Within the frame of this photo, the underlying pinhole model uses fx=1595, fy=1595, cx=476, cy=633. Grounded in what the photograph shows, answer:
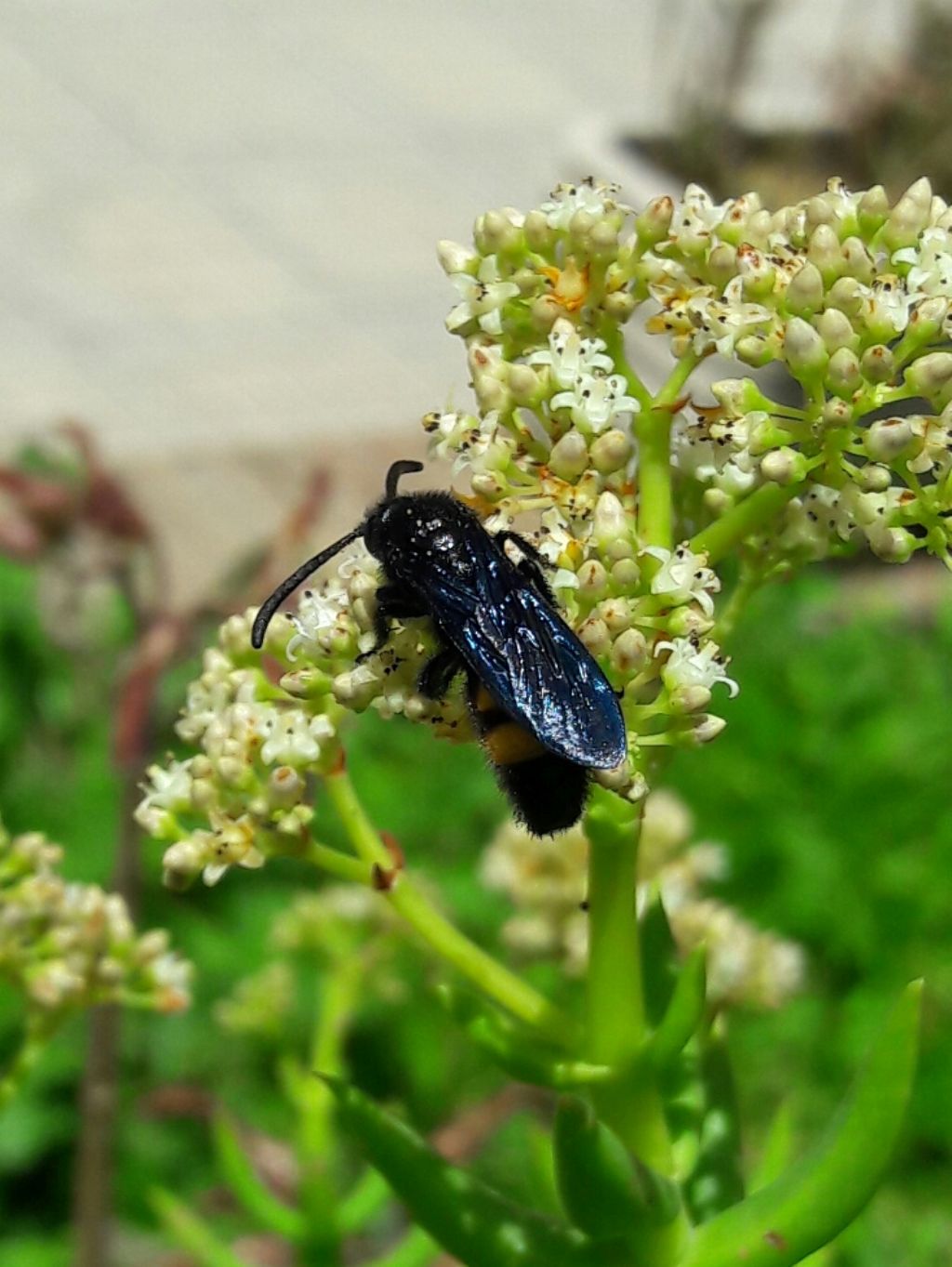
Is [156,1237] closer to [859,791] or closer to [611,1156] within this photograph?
[859,791]

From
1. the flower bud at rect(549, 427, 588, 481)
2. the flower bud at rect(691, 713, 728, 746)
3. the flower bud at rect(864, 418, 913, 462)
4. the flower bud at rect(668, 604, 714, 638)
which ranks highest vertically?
the flower bud at rect(549, 427, 588, 481)

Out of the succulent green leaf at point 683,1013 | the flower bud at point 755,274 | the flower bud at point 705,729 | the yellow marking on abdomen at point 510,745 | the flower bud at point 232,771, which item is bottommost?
the succulent green leaf at point 683,1013

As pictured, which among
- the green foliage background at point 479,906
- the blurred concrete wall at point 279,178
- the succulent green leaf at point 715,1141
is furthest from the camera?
the blurred concrete wall at point 279,178

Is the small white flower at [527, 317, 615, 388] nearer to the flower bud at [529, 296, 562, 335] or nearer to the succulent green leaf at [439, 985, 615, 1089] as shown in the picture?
the flower bud at [529, 296, 562, 335]

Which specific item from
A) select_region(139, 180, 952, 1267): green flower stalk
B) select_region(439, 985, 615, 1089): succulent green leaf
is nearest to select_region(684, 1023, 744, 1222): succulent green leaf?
select_region(139, 180, 952, 1267): green flower stalk

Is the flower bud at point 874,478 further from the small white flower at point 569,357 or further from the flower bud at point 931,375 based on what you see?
the small white flower at point 569,357

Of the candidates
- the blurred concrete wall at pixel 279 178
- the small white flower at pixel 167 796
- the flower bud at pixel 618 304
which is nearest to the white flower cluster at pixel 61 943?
the small white flower at pixel 167 796

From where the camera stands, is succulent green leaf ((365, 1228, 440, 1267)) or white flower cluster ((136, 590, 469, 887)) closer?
white flower cluster ((136, 590, 469, 887))

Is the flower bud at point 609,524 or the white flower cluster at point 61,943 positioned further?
the white flower cluster at point 61,943
